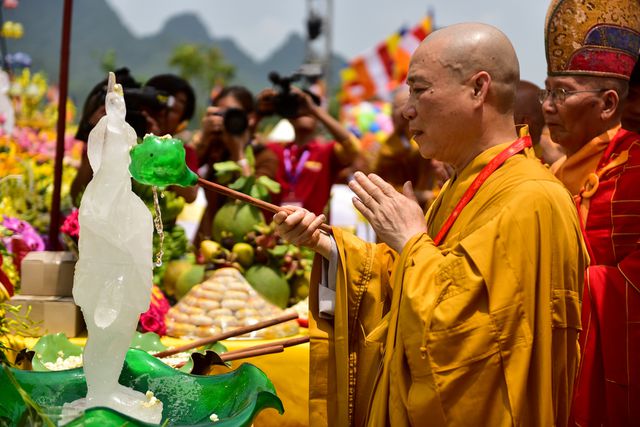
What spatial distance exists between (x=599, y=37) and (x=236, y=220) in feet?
4.59

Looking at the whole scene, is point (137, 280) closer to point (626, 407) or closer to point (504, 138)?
point (504, 138)

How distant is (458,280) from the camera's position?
167cm

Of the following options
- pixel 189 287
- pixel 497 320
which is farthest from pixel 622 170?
pixel 189 287

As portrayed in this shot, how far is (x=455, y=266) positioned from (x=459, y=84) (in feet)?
1.35

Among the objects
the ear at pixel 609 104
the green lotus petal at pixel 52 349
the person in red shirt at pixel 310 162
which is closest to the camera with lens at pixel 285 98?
the person in red shirt at pixel 310 162

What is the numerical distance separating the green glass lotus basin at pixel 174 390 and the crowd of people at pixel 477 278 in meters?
0.31

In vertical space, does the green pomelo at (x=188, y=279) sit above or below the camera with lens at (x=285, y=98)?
below

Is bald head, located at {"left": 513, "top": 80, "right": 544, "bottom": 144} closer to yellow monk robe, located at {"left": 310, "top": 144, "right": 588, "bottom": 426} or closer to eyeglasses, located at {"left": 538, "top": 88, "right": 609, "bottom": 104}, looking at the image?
eyeglasses, located at {"left": 538, "top": 88, "right": 609, "bottom": 104}

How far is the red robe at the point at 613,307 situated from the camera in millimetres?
2402

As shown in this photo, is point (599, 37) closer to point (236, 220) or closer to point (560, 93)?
point (560, 93)

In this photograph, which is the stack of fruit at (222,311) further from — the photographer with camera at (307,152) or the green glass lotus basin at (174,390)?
the photographer with camera at (307,152)

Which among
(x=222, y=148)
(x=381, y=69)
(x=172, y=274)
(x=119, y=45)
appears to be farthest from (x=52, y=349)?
(x=119, y=45)

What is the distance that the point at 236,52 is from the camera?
12119 centimetres

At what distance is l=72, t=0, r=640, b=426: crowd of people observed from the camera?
1.66m
